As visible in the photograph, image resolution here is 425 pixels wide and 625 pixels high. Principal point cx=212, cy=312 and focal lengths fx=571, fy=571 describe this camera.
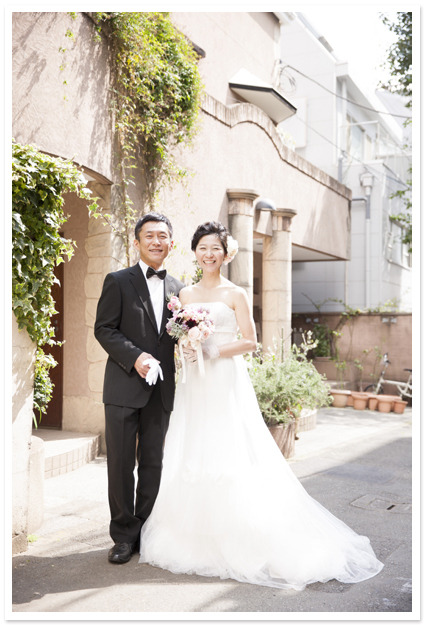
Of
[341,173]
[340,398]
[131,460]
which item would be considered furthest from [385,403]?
[131,460]

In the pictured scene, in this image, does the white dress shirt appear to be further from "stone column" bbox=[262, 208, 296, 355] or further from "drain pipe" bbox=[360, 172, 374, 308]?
"drain pipe" bbox=[360, 172, 374, 308]

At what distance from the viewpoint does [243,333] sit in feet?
12.7

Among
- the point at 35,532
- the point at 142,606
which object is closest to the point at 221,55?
the point at 35,532

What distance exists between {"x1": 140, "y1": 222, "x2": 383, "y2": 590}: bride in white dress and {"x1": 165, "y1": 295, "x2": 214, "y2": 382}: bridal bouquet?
171mm

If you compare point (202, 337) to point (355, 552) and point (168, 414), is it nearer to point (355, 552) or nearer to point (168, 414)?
point (168, 414)

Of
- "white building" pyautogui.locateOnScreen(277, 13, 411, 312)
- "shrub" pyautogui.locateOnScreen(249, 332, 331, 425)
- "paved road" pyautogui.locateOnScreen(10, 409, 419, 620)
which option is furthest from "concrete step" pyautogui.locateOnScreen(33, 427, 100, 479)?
"white building" pyautogui.locateOnScreen(277, 13, 411, 312)

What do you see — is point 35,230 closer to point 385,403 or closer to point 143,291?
point 143,291

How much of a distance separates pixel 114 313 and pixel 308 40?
14.9m

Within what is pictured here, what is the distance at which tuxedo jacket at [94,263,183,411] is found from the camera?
3.60 m

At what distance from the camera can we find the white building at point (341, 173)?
50.6ft

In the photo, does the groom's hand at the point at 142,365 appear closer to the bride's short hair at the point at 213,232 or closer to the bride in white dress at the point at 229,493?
the bride in white dress at the point at 229,493

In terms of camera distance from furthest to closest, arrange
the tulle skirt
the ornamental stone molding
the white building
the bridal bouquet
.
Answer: the white building → the ornamental stone molding → the bridal bouquet → the tulle skirt

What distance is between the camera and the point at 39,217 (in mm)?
3705

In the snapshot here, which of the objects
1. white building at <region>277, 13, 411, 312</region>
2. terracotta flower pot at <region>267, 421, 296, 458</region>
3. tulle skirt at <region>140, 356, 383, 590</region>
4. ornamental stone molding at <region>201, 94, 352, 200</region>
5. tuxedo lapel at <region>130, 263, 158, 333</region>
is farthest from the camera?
white building at <region>277, 13, 411, 312</region>
